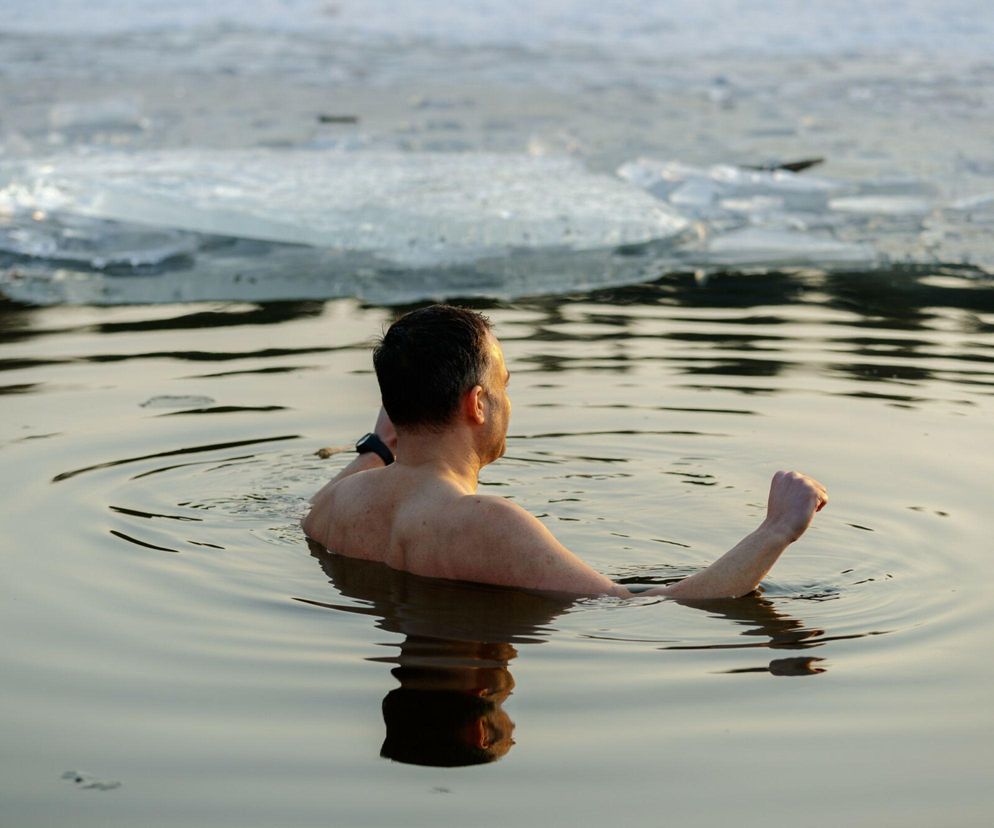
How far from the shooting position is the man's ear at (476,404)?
3852 mm

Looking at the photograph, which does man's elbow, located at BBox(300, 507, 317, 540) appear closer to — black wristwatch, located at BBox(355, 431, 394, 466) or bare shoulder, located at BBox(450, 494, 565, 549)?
black wristwatch, located at BBox(355, 431, 394, 466)

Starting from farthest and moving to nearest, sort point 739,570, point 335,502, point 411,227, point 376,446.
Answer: point 411,227 → point 376,446 → point 335,502 → point 739,570

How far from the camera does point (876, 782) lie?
271 centimetres

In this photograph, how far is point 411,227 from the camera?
31.7ft

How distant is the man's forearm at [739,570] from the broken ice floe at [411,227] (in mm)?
4547

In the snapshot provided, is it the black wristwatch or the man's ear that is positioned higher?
the man's ear

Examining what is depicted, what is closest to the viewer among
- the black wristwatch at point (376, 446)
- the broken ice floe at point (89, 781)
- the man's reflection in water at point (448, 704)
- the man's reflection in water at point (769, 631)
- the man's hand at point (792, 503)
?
the broken ice floe at point (89, 781)

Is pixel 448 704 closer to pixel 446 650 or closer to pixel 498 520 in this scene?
pixel 446 650

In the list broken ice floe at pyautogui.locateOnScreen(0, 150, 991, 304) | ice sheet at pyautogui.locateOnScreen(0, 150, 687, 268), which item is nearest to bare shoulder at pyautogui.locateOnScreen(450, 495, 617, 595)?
broken ice floe at pyautogui.locateOnScreen(0, 150, 991, 304)

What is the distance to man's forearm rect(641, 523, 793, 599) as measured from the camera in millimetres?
3602

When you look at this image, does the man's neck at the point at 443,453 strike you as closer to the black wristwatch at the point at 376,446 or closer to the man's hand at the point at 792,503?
the black wristwatch at the point at 376,446

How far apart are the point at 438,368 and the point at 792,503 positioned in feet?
2.97

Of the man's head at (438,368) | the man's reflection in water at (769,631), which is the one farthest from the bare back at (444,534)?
the man's reflection in water at (769,631)

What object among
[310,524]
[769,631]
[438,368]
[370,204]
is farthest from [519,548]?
[370,204]
